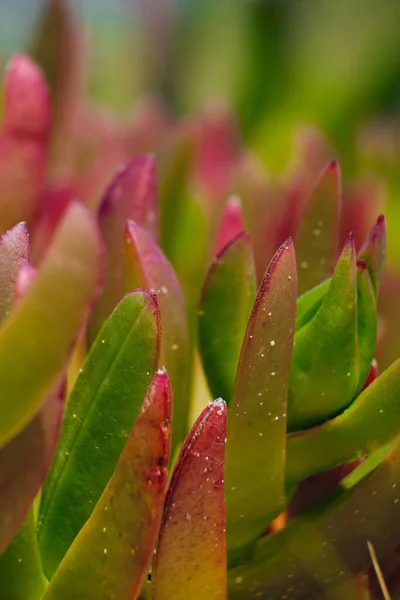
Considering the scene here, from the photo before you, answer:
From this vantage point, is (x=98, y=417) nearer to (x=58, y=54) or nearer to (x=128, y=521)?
(x=128, y=521)

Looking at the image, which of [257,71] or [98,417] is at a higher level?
[257,71]

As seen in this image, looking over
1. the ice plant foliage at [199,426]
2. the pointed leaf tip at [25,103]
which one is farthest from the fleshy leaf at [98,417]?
the pointed leaf tip at [25,103]

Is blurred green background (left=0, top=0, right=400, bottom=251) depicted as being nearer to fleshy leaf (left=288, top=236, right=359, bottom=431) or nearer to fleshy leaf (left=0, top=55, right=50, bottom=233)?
fleshy leaf (left=0, top=55, right=50, bottom=233)

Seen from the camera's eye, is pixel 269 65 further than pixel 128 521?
Yes

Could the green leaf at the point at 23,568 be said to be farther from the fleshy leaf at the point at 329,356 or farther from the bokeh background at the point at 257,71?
the bokeh background at the point at 257,71

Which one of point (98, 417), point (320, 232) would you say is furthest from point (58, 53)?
point (98, 417)

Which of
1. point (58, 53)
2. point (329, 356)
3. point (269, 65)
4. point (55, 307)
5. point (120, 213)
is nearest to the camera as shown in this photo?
point (55, 307)
